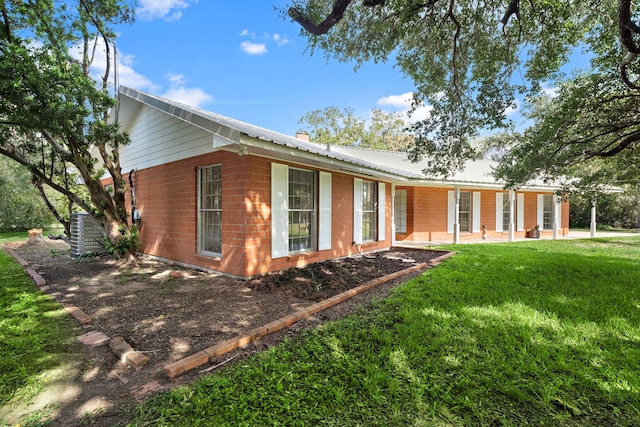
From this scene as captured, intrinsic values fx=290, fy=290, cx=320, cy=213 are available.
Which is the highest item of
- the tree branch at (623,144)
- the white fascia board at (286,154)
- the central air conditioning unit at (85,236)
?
the tree branch at (623,144)

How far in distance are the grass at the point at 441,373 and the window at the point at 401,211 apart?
29.3 feet

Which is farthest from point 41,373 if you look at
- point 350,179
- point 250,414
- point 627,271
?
point 627,271

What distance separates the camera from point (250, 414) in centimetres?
191

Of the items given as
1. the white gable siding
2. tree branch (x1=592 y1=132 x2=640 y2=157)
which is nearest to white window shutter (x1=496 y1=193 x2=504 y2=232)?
tree branch (x1=592 y1=132 x2=640 y2=157)

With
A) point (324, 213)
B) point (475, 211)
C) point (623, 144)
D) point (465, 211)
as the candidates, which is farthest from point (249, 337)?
point (475, 211)

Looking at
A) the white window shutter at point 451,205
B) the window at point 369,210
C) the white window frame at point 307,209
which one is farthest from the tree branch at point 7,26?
the white window shutter at point 451,205

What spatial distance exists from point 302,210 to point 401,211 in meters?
7.72

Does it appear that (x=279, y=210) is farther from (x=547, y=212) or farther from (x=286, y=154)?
(x=547, y=212)

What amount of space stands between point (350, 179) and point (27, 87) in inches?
258

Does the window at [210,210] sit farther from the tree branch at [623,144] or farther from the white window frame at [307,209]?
the tree branch at [623,144]

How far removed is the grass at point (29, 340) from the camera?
2258mm

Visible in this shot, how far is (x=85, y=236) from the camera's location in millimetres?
8000

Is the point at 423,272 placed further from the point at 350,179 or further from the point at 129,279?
the point at 129,279

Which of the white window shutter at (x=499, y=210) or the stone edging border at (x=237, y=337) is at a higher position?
the white window shutter at (x=499, y=210)
